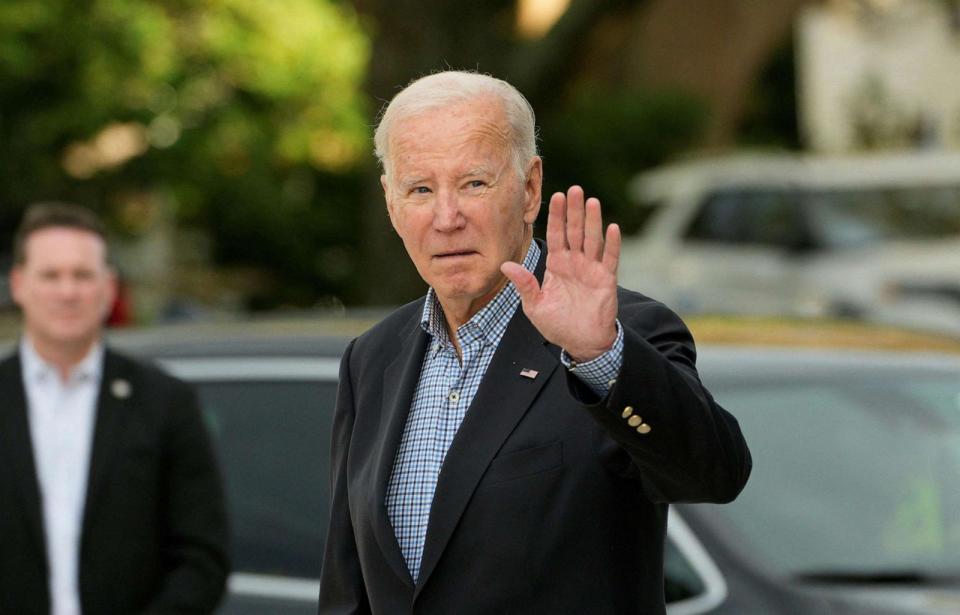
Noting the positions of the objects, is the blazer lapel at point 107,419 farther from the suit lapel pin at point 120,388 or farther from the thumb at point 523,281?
the thumb at point 523,281

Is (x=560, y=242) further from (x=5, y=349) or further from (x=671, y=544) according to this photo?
(x=5, y=349)

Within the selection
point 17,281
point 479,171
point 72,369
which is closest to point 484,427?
point 479,171

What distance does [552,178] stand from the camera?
19.2m

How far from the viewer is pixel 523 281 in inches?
94.0

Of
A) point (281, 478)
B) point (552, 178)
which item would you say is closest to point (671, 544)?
point (281, 478)

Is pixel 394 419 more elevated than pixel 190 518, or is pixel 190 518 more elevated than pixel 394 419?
pixel 394 419

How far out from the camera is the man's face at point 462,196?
2604 mm

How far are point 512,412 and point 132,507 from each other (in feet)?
5.44

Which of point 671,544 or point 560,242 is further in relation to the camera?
point 671,544

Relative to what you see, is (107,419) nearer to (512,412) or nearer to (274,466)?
(274,466)

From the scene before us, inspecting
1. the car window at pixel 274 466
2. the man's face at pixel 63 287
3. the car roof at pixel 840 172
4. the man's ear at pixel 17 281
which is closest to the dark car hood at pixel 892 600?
the car window at pixel 274 466

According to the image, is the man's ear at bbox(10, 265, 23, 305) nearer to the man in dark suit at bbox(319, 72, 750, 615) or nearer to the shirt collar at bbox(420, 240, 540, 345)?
the man in dark suit at bbox(319, 72, 750, 615)

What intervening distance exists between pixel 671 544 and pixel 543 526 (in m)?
1.72

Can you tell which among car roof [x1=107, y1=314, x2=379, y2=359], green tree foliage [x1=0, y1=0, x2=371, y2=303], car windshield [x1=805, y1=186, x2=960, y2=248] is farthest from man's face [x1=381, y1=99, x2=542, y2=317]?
green tree foliage [x1=0, y1=0, x2=371, y2=303]
